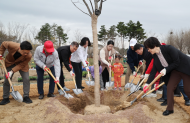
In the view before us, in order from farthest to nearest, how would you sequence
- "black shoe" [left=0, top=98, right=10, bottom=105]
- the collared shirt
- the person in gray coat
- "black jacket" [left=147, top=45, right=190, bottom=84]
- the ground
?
1. the person in gray coat
2. "black shoe" [left=0, top=98, right=10, bottom=105]
3. the collared shirt
4. "black jacket" [left=147, top=45, right=190, bottom=84]
5. the ground

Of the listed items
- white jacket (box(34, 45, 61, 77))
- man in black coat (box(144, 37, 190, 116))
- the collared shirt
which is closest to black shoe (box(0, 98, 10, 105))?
white jacket (box(34, 45, 61, 77))

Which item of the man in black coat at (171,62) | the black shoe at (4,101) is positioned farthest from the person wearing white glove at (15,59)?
the man in black coat at (171,62)

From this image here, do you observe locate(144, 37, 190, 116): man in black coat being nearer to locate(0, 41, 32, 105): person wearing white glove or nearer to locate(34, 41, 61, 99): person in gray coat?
locate(34, 41, 61, 99): person in gray coat

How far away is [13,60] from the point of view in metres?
3.88

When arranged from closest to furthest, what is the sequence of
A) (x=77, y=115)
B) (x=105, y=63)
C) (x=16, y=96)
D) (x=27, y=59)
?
(x=77, y=115)
(x=16, y=96)
(x=27, y=59)
(x=105, y=63)

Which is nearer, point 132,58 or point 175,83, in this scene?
point 175,83

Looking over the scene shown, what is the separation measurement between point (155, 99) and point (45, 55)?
3096 millimetres

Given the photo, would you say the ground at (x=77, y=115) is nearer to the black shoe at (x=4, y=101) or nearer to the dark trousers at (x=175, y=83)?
the black shoe at (x=4, y=101)

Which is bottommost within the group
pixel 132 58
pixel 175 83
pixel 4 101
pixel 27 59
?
pixel 4 101

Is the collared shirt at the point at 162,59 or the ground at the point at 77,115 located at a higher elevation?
the collared shirt at the point at 162,59

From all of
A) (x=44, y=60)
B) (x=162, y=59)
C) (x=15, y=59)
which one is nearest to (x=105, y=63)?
(x=44, y=60)

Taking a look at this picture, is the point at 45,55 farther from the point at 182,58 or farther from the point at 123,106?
the point at 182,58

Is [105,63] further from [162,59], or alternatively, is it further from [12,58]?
[12,58]

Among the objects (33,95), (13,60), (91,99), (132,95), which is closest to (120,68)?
(132,95)
